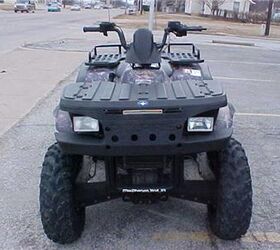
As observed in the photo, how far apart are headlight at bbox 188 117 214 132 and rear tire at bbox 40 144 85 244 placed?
904 millimetres

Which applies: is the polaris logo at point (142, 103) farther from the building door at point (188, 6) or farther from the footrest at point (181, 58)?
the building door at point (188, 6)

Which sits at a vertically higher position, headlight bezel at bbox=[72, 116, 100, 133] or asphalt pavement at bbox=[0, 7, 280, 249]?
headlight bezel at bbox=[72, 116, 100, 133]

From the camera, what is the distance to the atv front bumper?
248 cm

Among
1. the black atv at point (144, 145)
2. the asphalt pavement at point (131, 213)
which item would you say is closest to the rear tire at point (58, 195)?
the black atv at point (144, 145)

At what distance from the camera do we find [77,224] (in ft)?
10.2

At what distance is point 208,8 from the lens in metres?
70.1

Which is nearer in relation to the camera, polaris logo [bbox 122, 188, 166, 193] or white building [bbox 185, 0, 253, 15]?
polaris logo [bbox 122, 188, 166, 193]

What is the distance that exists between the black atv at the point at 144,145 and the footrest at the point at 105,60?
12 millimetres

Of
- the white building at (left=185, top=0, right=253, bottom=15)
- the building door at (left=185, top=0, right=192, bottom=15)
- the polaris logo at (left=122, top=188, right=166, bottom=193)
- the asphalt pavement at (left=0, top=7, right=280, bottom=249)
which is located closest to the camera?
the polaris logo at (left=122, top=188, right=166, bottom=193)

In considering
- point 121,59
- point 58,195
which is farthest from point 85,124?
point 121,59

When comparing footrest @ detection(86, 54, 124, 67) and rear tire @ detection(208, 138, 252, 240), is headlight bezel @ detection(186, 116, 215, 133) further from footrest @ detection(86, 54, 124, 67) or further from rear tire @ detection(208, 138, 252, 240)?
footrest @ detection(86, 54, 124, 67)

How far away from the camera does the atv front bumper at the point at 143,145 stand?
2480mm

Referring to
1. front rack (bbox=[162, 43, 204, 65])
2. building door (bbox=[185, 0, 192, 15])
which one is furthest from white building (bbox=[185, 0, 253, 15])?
front rack (bbox=[162, 43, 204, 65])

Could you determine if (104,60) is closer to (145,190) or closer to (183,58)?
(183,58)
